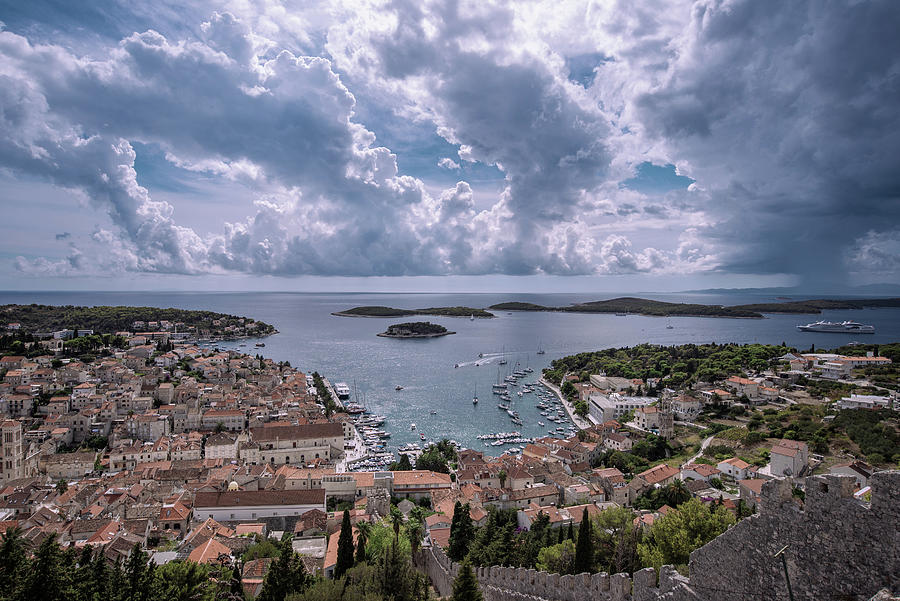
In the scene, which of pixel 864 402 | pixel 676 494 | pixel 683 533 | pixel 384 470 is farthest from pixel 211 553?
pixel 864 402

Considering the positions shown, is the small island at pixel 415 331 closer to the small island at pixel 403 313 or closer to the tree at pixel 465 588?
the small island at pixel 403 313

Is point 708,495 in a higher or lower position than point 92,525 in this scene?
higher

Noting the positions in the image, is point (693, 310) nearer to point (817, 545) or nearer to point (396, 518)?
point (396, 518)

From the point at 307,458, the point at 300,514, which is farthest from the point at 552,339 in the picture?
the point at 300,514

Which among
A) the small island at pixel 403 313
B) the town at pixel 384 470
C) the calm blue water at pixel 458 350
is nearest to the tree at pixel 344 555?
the town at pixel 384 470

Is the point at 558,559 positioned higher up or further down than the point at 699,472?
higher up

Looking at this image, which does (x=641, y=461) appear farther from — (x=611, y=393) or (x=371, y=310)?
(x=371, y=310)
